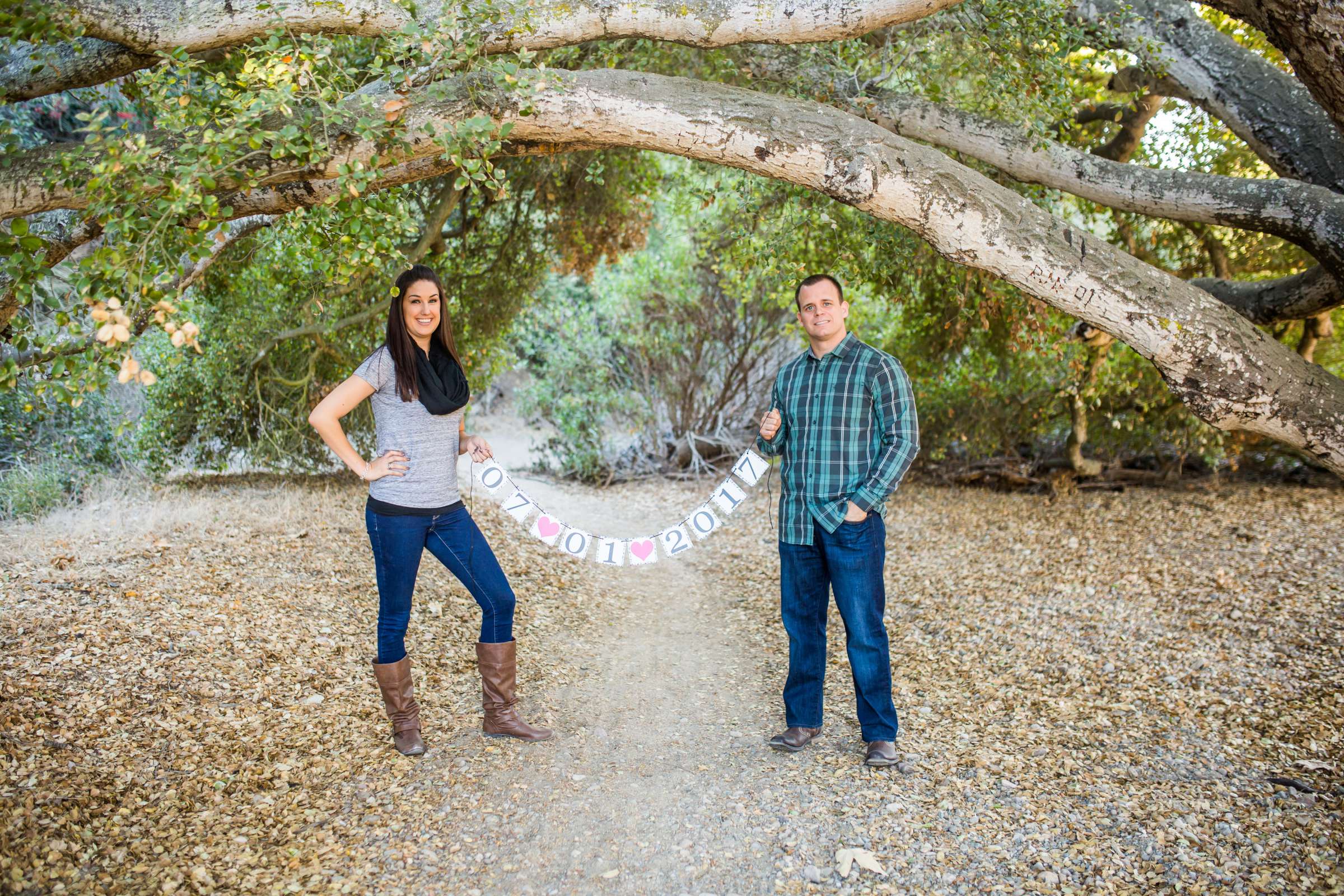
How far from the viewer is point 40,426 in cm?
Result: 748

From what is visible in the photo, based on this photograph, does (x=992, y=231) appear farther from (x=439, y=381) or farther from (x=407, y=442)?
(x=407, y=442)

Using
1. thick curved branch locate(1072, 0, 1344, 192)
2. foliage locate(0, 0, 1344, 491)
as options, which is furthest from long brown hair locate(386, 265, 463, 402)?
thick curved branch locate(1072, 0, 1344, 192)

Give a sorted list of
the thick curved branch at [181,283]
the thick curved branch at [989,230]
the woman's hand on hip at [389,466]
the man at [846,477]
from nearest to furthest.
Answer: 1. the thick curved branch at [181,283]
2. the woman's hand on hip at [389,466]
3. the man at [846,477]
4. the thick curved branch at [989,230]

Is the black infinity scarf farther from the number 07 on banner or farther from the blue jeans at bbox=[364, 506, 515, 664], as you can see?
the number 07 on banner

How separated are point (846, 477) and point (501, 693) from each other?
161 centimetres

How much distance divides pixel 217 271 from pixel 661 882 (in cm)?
536

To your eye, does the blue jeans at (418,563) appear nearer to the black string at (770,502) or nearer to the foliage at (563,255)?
the foliage at (563,255)

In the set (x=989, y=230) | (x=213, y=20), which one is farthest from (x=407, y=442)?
(x=989, y=230)

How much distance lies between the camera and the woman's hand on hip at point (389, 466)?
3184 mm

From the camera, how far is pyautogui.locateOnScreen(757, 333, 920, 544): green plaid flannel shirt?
327 centimetres

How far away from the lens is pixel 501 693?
3.60 metres

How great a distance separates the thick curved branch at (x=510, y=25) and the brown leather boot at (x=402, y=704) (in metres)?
2.32

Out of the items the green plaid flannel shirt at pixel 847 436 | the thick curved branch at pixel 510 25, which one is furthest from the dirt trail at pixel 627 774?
the thick curved branch at pixel 510 25

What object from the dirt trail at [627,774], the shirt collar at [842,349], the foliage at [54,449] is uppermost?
the shirt collar at [842,349]
